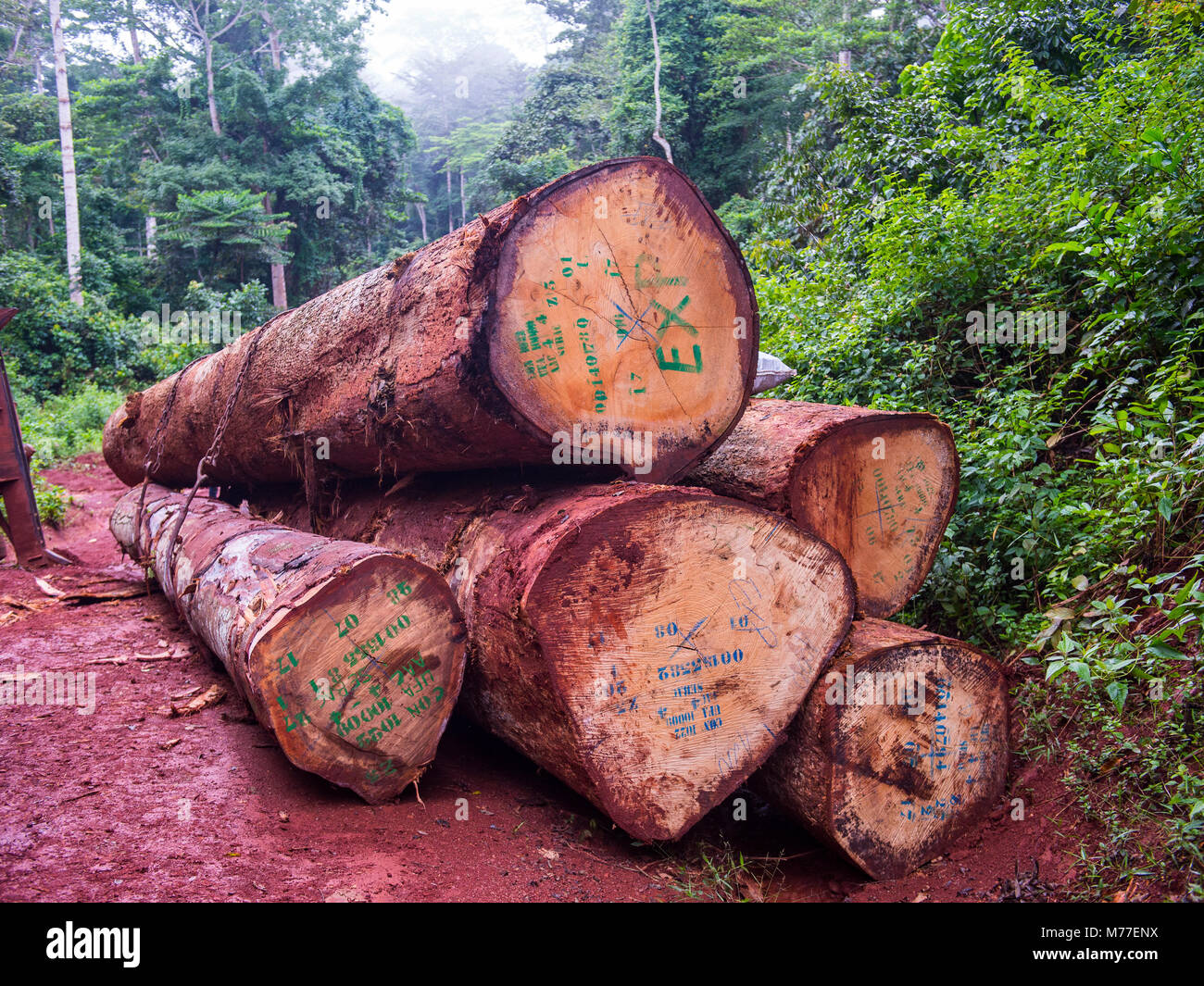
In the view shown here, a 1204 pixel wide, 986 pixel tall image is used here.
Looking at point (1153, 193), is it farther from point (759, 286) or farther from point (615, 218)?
point (759, 286)

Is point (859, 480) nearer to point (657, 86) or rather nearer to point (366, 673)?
point (366, 673)

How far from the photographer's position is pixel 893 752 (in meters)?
2.66

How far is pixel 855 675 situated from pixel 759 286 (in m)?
5.28

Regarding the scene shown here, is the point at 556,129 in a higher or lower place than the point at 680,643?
higher

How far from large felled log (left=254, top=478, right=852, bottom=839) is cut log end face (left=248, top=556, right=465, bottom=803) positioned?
0.19m

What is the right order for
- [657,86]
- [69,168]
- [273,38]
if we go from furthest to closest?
[273,38]
[657,86]
[69,168]

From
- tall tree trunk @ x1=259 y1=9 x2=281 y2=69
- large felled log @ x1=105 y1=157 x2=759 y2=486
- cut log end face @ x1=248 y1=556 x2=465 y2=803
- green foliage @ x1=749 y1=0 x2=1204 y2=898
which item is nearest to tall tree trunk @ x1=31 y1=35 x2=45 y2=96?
tall tree trunk @ x1=259 y1=9 x2=281 y2=69

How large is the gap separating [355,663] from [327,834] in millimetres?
516

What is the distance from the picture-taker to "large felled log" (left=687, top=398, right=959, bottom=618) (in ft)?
10.0
